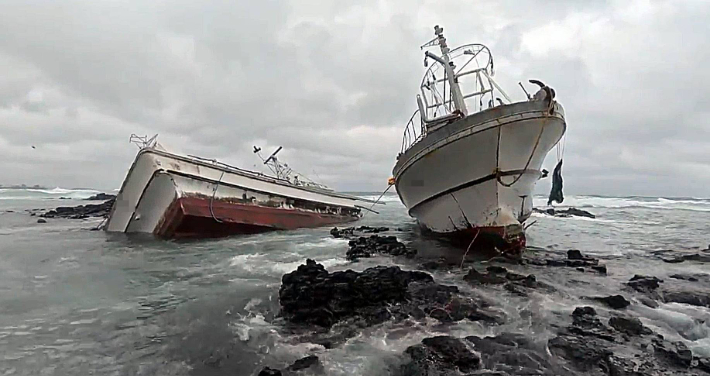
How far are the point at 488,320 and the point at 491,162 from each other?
20.0 ft

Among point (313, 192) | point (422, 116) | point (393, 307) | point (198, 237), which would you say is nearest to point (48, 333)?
point (393, 307)

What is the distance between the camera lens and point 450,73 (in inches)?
633

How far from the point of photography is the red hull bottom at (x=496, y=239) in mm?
11797

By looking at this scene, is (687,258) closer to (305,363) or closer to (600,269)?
(600,269)

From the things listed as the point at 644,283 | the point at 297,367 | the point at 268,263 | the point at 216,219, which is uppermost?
the point at 216,219

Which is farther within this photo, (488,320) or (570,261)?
(570,261)

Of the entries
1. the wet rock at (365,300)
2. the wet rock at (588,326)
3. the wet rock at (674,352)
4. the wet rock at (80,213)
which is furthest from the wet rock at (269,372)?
the wet rock at (80,213)

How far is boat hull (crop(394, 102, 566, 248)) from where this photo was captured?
11469 mm

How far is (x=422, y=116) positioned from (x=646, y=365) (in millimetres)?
12771

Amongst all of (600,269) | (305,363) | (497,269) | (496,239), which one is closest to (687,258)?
(600,269)

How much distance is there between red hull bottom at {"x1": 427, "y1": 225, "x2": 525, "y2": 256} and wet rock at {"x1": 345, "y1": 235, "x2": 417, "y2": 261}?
1.79 m

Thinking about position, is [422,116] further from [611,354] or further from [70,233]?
[70,233]

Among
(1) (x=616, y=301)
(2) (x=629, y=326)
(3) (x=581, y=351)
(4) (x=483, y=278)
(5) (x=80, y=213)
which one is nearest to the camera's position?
(3) (x=581, y=351)

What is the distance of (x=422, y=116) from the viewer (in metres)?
16.8
